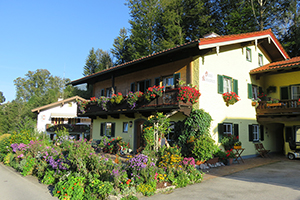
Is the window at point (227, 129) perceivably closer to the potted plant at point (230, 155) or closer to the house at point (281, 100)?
the potted plant at point (230, 155)

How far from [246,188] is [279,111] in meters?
9.12

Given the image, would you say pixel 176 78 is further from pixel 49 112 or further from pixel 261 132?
pixel 49 112

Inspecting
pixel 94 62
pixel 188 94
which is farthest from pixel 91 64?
pixel 188 94

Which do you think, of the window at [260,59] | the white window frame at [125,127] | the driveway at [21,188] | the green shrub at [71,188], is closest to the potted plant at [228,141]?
the white window frame at [125,127]

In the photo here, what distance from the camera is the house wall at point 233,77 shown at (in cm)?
1295

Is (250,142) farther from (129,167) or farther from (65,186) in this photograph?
(65,186)

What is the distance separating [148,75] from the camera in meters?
15.7

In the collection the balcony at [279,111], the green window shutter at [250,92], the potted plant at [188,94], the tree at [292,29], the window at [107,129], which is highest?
the tree at [292,29]

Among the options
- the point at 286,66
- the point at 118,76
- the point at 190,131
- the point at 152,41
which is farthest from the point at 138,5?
the point at 190,131

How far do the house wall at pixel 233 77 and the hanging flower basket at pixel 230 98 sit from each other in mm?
256

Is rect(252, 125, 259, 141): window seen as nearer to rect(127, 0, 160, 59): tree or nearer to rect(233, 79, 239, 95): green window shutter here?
rect(233, 79, 239, 95): green window shutter

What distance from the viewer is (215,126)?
13.2m

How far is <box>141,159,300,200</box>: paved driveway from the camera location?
271 inches

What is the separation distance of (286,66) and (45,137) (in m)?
15.8
